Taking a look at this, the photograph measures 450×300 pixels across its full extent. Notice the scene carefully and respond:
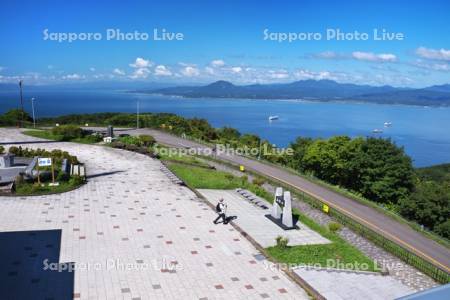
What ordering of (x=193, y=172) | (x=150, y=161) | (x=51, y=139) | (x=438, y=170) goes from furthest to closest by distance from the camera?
(x=438, y=170), (x=51, y=139), (x=150, y=161), (x=193, y=172)

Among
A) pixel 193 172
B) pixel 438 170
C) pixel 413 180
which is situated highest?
pixel 193 172

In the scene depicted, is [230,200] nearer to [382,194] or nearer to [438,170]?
[382,194]

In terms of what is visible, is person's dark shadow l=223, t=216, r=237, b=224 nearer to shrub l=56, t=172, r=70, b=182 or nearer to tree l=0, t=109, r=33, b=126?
shrub l=56, t=172, r=70, b=182

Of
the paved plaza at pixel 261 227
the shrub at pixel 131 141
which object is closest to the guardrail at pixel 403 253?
the paved plaza at pixel 261 227

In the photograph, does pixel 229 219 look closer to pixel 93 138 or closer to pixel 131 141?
pixel 131 141

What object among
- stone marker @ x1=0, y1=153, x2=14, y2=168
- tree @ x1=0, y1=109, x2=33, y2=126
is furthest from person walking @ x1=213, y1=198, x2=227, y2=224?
tree @ x1=0, y1=109, x2=33, y2=126

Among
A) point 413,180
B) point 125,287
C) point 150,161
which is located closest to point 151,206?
point 125,287

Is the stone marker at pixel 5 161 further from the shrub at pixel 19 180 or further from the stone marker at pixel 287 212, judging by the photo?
the stone marker at pixel 287 212
